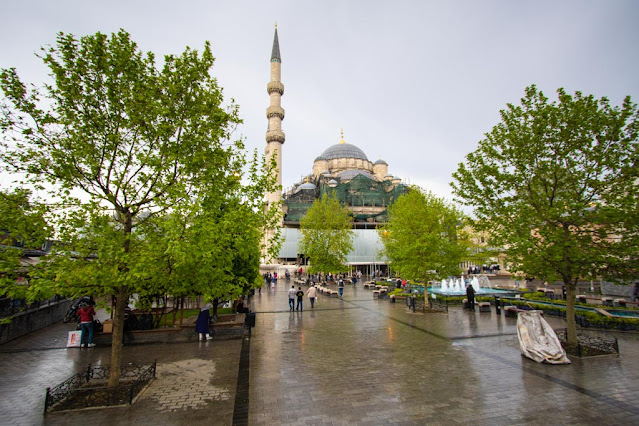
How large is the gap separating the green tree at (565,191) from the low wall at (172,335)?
1036cm

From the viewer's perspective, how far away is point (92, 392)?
24.9 ft

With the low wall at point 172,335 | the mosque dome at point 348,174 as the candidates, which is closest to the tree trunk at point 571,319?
the low wall at point 172,335

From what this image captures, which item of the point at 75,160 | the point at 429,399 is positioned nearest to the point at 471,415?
the point at 429,399

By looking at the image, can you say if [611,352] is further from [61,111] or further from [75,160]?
[61,111]

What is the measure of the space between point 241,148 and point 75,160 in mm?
3970

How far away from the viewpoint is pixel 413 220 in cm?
2194

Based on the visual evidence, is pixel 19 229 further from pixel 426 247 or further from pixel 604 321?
pixel 604 321

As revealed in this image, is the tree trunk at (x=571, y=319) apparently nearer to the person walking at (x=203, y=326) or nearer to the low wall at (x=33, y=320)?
the person walking at (x=203, y=326)

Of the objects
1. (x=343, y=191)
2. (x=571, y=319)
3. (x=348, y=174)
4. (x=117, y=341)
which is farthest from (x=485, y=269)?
(x=117, y=341)

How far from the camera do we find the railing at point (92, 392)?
707 cm

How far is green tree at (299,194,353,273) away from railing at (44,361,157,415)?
29.9 m

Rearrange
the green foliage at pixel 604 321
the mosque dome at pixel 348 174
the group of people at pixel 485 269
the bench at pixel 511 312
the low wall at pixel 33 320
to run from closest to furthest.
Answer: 1. the low wall at pixel 33 320
2. the green foliage at pixel 604 321
3. the bench at pixel 511 312
4. the group of people at pixel 485 269
5. the mosque dome at pixel 348 174

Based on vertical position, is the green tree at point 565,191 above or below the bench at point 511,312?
above

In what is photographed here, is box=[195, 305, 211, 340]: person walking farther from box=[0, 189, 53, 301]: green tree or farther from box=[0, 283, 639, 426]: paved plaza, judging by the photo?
box=[0, 189, 53, 301]: green tree
